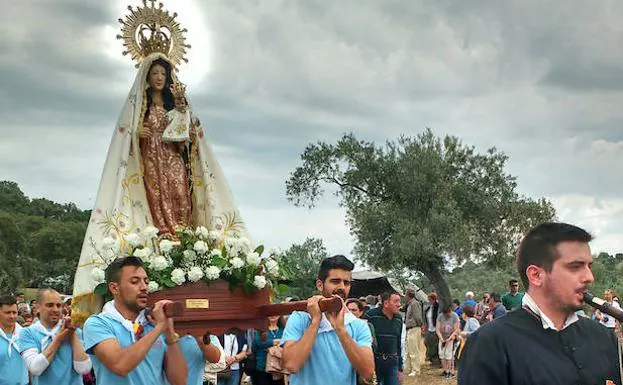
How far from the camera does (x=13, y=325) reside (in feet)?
27.0

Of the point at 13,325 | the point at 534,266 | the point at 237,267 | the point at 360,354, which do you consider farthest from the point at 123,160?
the point at 534,266

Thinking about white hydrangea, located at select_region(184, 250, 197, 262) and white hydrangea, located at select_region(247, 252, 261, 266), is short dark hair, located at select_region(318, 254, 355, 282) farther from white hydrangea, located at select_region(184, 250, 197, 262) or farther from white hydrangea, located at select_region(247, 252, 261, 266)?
white hydrangea, located at select_region(184, 250, 197, 262)

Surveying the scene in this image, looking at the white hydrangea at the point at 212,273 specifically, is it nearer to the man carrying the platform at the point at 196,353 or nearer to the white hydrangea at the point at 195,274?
the white hydrangea at the point at 195,274

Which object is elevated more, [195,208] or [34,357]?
[195,208]

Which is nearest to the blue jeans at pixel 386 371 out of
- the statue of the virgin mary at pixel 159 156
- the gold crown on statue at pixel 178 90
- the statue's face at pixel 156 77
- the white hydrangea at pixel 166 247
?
the statue of the virgin mary at pixel 159 156

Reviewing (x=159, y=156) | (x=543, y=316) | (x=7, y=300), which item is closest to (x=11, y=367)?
(x=7, y=300)

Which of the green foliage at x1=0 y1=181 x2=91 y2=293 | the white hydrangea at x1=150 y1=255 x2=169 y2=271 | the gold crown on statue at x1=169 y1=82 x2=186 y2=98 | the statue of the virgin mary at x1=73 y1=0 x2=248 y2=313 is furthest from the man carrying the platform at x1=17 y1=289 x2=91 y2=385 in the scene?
the green foliage at x1=0 y1=181 x2=91 y2=293

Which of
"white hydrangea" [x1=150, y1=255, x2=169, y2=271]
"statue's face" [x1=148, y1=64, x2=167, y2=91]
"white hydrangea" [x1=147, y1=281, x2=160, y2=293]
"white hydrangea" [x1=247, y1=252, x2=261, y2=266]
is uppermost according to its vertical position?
"statue's face" [x1=148, y1=64, x2=167, y2=91]

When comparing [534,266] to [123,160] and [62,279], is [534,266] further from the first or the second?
[62,279]

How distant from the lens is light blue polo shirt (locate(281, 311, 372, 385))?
210 inches

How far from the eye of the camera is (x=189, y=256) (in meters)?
5.78

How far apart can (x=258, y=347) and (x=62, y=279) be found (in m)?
40.0

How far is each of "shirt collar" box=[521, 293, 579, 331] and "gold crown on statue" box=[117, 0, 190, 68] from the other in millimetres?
6816

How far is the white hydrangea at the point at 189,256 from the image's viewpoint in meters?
5.78
